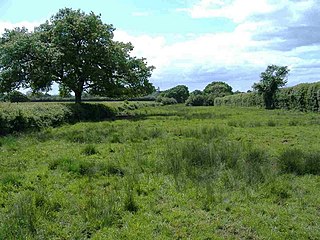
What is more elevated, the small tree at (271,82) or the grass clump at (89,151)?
the small tree at (271,82)

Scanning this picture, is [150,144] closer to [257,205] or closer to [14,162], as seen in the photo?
[14,162]

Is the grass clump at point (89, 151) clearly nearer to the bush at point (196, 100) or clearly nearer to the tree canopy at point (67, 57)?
the tree canopy at point (67, 57)

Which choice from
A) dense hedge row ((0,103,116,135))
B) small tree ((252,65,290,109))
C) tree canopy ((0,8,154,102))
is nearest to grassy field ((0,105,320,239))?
dense hedge row ((0,103,116,135))

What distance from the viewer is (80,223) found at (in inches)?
226

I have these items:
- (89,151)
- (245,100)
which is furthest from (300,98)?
(89,151)

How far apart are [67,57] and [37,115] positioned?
12.0 m

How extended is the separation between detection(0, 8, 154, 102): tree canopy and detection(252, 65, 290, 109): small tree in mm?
25299

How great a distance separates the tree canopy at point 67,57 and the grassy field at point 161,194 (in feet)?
71.3

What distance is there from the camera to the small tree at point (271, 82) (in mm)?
52812

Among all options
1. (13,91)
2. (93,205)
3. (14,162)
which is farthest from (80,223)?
(13,91)

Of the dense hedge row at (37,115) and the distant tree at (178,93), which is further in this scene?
the distant tree at (178,93)

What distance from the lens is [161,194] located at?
7.43m

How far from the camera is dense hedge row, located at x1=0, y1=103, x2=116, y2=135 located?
63.8ft

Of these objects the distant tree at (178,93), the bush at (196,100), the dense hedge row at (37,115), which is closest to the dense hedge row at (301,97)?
the dense hedge row at (37,115)
